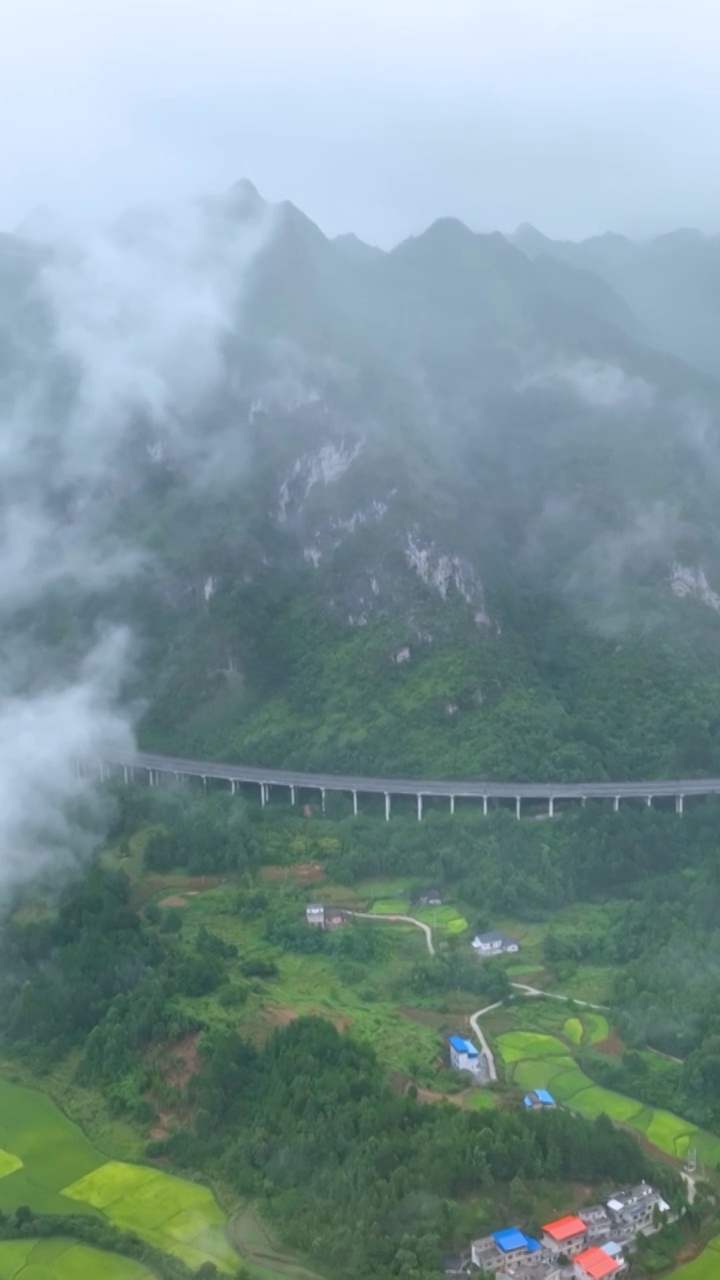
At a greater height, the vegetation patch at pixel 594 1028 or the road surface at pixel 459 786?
the road surface at pixel 459 786

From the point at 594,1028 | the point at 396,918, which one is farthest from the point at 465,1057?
the point at 396,918

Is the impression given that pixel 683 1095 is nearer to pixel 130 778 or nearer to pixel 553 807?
pixel 553 807

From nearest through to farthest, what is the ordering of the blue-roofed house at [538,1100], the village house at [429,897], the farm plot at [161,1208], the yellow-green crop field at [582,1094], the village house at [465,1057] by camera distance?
the farm plot at [161,1208]
the yellow-green crop field at [582,1094]
the blue-roofed house at [538,1100]
the village house at [465,1057]
the village house at [429,897]

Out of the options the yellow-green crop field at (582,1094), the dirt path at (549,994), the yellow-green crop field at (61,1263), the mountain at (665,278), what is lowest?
the yellow-green crop field at (61,1263)

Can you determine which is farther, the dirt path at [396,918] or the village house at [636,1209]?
the dirt path at [396,918]

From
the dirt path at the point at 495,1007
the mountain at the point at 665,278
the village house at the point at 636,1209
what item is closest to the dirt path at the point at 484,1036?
the dirt path at the point at 495,1007

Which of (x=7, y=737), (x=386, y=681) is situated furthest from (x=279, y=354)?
(x=7, y=737)

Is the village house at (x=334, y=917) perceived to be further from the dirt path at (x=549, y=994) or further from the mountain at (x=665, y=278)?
the mountain at (x=665, y=278)
